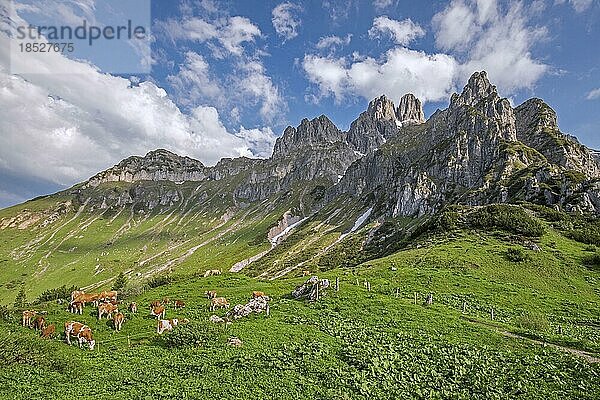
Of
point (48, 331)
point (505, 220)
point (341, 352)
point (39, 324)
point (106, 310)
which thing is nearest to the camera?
point (341, 352)

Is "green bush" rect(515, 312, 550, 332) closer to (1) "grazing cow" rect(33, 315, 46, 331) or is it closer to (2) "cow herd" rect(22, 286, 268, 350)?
(2) "cow herd" rect(22, 286, 268, 350)

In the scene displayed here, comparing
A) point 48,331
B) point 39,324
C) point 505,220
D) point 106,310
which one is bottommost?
point 48,331

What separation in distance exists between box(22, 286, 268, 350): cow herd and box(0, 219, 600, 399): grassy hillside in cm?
84

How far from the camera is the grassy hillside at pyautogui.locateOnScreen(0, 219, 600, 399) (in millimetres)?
20250

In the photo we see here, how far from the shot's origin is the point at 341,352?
2517cm

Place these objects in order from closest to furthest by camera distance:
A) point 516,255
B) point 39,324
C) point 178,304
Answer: point 39,324, point 178,304, point 516,255

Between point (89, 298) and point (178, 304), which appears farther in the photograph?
point (178, 304)

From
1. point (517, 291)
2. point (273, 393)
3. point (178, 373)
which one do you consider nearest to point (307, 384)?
point (273, 393)

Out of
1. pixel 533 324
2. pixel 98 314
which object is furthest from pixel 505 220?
pixel 98 314

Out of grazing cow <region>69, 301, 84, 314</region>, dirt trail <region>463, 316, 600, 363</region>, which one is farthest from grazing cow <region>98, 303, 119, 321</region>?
dirt trail <region>463, 316, 600, 363</region>

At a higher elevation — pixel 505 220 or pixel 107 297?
pixel 505 220

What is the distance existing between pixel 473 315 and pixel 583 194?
12125 centimetres

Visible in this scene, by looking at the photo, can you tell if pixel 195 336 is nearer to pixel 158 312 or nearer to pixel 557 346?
pixel 158 312

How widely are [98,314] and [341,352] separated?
2220 cm
